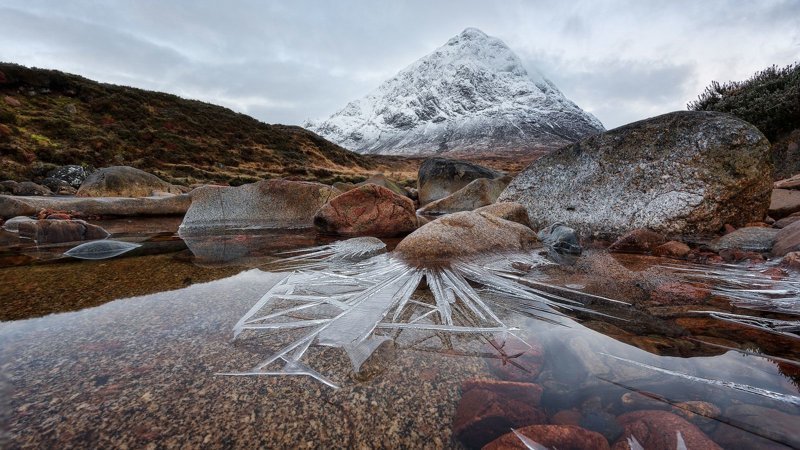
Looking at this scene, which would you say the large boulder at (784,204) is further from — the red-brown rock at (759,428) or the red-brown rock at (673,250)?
the red-brown rock at (759,428)

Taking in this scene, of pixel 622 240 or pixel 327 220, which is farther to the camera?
pixel 327 220

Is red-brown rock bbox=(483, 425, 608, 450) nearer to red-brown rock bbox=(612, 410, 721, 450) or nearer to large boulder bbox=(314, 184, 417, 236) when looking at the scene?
red-brown rock bbox=(612, 410, 721, 450)

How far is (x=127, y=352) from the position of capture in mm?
1312

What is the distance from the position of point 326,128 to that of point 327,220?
170 m

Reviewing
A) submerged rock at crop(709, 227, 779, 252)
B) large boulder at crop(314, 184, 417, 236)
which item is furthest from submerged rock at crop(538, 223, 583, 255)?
large boulder at crop(314, 184, 417, 236)

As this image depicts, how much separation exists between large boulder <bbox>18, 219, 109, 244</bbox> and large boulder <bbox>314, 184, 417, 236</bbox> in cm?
331

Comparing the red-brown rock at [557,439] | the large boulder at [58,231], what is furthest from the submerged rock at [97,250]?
the red-brown rock at [557,439]

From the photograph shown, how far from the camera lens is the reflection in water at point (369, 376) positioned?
35.0 inches

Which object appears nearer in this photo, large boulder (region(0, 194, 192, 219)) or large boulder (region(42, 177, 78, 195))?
large boulder (region(0, 194, 192, 219))

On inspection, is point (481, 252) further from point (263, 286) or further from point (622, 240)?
point (263, 286)

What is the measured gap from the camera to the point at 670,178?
398 cm

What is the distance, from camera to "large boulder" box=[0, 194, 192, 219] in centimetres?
698

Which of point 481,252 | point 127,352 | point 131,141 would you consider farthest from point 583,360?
point 131,141

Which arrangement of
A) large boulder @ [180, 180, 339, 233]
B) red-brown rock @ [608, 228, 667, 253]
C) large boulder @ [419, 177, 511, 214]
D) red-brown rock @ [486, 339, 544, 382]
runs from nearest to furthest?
1. red-brown rock @ [486, 339, 544, 382]
2. red-brown rock @ [608, 228, 667, 253]
3. large boulder @ [180, 180, 339, 233]
4. large boulder @ [419, 177, 511, 214]
